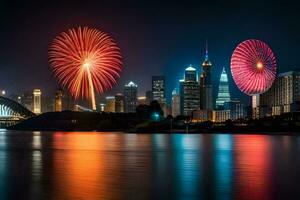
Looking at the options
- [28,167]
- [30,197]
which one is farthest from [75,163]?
[30,197]

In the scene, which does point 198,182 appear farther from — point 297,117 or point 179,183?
point 297,117

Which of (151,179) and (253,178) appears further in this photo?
(253,178)

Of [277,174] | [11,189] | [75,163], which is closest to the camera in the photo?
[11,189]

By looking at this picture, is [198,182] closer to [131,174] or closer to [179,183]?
[179,183]

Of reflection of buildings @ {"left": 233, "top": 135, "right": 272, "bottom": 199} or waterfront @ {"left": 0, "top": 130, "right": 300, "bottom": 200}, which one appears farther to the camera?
reflection of buildings @ {"left": 233, "top": 135, "right": 272, "bottom": 199}

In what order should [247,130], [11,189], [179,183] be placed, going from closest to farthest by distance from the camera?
[11,189]
[179,183]
[247,130]

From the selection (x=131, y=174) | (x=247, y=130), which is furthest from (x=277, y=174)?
(x=247, y=130)

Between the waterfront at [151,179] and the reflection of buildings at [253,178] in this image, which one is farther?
the reflection of buildings at [253,178]

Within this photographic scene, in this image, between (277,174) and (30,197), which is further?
(277,174)

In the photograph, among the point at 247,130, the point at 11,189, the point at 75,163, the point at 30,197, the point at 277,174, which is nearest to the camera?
the point at 30,197
